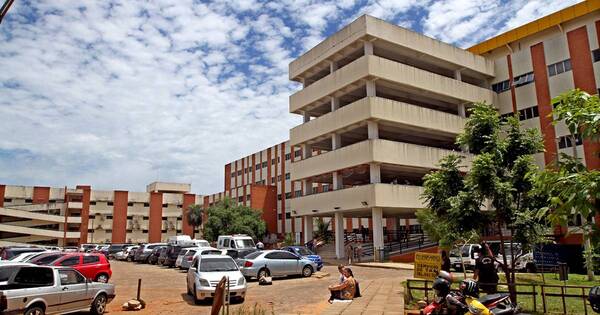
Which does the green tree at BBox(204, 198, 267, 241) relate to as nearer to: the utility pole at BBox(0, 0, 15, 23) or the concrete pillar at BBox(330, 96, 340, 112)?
the concrete pillar at BBox(330, 96, 340, 112)

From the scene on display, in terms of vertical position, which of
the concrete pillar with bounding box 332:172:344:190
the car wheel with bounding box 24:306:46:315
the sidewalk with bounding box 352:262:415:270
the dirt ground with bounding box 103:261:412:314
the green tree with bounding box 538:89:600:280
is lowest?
the dirt ground with bounding box 103:261:412:314

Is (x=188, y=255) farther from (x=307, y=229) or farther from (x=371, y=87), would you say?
(x=371, y=87)

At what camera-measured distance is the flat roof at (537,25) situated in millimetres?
37125

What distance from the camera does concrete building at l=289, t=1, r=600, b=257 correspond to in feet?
120

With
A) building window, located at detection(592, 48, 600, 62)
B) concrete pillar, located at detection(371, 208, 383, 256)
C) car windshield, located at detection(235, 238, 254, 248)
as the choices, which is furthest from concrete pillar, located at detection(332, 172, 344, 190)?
building window, located at detection(592, 48, 600, 62)

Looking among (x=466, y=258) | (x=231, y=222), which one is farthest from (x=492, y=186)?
(x=231, y=222)

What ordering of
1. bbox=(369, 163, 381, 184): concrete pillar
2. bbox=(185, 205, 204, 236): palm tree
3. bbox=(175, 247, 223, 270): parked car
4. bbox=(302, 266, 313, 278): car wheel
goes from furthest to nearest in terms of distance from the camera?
bbox=(185, 205, 204, 236): palm tree < bbox=(369, 163, 381, 184): concrete pillar < bbox=(175, 247, 223, 270): parked car < bbox=(302, 266, 313, 278): car wheel

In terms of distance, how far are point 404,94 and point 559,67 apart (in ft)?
40.8

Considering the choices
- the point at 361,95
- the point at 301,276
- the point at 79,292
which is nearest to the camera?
the point at 79,292

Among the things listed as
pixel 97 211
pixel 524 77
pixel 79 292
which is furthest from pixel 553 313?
pixel 97 211

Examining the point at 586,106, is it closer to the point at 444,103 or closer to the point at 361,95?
the point at 361,95

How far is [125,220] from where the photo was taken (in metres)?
79.3

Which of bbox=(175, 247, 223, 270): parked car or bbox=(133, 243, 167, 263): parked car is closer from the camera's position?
bbox=(175, 247, 223, 270): parked car

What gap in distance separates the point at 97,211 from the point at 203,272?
68599 millimetres
